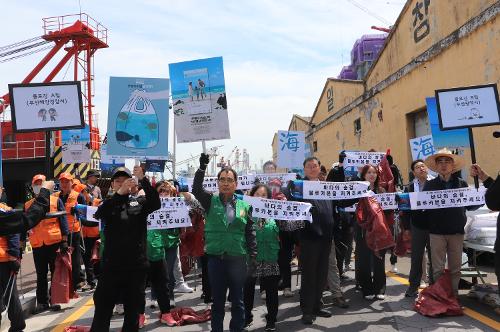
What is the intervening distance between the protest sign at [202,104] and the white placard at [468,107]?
10.2 ft

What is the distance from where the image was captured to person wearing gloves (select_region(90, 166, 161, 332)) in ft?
13.7

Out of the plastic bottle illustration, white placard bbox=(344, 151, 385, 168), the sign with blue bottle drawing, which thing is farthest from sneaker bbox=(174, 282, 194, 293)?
white placard bbox=(344, 151, 385, 168)

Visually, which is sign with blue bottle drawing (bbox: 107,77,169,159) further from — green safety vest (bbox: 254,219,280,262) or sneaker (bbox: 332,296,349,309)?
sneaker (bbox: 332,296,349,309)

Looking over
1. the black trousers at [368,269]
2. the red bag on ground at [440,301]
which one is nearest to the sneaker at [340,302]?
the black trousers at [368,269]

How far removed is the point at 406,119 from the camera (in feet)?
54.6

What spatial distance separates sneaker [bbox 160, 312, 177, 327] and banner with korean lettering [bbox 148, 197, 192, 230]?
3.48ft

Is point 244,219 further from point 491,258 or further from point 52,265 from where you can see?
point 491,258

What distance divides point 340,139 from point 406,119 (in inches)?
379

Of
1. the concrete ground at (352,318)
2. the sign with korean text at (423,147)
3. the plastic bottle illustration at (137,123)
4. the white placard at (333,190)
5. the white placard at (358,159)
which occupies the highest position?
the plastic bottle illustration at (137,123)

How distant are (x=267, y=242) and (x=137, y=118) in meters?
3.04

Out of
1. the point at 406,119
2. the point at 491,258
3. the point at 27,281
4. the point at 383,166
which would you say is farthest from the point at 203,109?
the point at 406,119

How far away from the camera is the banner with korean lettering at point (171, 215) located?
233 inches

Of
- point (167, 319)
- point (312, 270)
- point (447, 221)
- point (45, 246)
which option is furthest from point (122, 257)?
point (447, 221)

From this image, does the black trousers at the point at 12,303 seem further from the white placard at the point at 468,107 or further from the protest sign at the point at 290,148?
the protest sign at the point at 290,148
